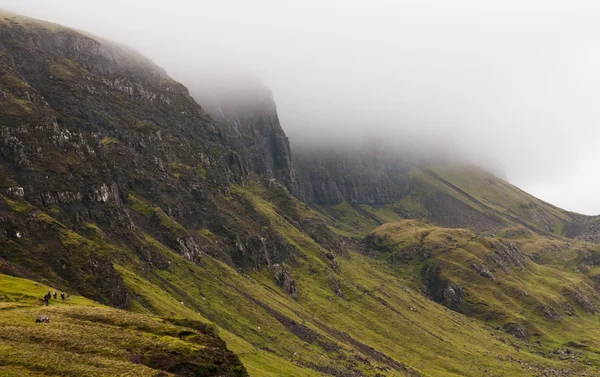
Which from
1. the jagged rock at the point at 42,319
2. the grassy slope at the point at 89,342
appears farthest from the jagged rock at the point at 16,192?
the jagged rock at the point at 42,319

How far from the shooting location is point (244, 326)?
181 m

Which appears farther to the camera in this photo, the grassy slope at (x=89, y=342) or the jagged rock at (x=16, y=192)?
the jagged rock at (x=16, y=192)

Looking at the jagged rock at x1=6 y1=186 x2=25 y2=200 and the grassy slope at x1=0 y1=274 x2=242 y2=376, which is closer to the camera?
the grassy slope at x1=0 y1=274 x2=242 y2=376

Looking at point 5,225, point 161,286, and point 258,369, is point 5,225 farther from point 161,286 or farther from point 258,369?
point 258,369

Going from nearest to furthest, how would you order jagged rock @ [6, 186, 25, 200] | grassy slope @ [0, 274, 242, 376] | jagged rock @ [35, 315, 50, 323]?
grassy slope @ [0, 274, 242, 376] < jagged rock @ [35, 315, 50, 323] < jagged rock @ [6, 186, 25, 200]

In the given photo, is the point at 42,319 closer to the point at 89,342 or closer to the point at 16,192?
the point at 89,342

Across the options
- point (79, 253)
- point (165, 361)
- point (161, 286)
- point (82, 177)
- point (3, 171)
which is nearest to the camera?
point (165, 361)

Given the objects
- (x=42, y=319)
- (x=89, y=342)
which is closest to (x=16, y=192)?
(x=42, y=319)

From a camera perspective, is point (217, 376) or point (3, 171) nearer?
point (217, 376)

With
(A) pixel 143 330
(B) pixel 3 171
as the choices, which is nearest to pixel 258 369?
(A) pixel 143 330

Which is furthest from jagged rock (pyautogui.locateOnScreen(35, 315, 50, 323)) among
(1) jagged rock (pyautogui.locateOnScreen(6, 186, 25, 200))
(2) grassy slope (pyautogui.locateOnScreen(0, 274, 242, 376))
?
(1) jagged rock (pyautogui.locateOnScreen(6, 186, 25, 200))

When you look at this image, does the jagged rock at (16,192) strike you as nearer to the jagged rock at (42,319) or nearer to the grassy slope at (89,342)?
the grassy slope at (89,342)

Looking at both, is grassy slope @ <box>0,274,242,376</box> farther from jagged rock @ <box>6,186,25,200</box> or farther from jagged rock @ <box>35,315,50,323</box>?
jagged rock @ <box>6,186,25,200</box>

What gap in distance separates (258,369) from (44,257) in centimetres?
7264
